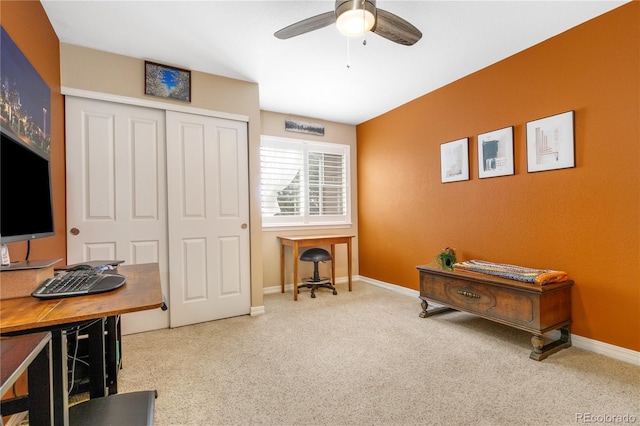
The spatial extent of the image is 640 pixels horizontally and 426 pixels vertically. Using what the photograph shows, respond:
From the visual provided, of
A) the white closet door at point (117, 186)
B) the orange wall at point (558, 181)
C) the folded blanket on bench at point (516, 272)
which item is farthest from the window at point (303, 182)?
the folded blanket on bench at point (516, 272)

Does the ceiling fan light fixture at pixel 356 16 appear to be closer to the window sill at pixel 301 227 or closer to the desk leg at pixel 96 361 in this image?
the desk leg at pixel 96 361

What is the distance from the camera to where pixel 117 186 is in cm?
273

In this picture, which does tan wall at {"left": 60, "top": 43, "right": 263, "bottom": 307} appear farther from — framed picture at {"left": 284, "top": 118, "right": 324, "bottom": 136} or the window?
framed picture at {"left": 284, "top": 118, "right": 324, "bottom": 136}

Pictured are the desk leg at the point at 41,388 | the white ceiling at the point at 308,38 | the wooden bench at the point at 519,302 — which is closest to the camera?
the desk leg at the point at 41,388

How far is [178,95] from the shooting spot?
2963mm

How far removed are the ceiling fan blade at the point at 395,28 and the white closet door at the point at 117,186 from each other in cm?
216

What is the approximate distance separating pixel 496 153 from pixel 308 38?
2.03 metres

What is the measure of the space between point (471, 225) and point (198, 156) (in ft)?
9.48

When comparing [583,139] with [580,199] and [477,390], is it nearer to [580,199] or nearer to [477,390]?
[580,199]

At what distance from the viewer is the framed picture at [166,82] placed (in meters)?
2.83

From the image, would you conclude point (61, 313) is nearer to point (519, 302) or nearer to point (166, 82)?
point (166, 82)

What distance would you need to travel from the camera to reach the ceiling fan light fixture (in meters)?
1.70

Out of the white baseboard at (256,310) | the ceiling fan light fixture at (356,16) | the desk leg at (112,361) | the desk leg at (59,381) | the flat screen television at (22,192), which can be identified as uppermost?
the ceiling fan light fixture at (356,16)

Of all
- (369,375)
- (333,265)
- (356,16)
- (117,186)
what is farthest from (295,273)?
(356,16)
